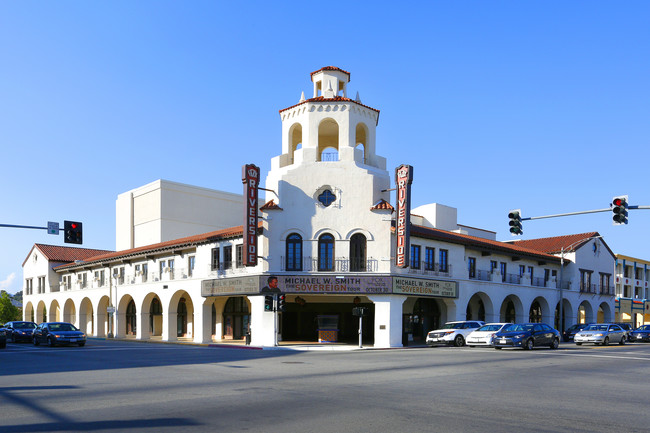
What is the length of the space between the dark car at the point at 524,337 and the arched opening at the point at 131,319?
33.7 metres

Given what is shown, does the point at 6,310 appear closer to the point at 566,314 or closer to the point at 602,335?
the point at 566,314

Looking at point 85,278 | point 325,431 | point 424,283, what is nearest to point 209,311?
point 424,283

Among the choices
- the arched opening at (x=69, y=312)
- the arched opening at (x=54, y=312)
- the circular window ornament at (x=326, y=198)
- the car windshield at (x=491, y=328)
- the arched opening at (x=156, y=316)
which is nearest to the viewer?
the car windshield at (x=491, y=328)

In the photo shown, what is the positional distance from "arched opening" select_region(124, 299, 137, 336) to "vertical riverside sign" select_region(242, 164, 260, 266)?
2275cm

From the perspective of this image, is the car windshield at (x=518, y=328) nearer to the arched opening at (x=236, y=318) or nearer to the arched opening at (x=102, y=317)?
the arched opening at (x=236, y=318)

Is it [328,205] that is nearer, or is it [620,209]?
[620,209]

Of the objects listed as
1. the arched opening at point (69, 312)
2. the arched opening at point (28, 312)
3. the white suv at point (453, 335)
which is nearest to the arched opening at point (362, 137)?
the white suv at point (453, 335)

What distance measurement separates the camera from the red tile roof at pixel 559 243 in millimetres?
54569

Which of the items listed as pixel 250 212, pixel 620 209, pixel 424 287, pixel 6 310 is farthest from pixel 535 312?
pixel 6 310

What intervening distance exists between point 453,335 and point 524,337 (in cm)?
548

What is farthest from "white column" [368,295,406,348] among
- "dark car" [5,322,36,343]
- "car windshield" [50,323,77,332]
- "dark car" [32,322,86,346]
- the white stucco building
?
"dark car" [5,322,36,343]

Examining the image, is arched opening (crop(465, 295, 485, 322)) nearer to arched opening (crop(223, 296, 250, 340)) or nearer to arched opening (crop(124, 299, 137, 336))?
arched opening (crop(223, 296, 250, 340))

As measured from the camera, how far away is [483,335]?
33188 millimetres

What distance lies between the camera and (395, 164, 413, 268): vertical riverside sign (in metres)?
34.7
